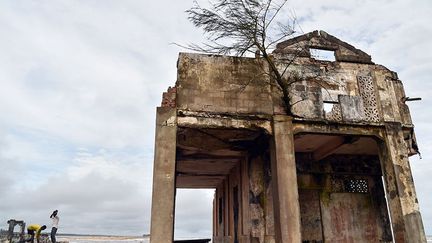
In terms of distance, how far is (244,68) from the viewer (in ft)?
31.0

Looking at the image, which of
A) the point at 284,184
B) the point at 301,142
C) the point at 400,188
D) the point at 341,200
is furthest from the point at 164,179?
the point at 341,200

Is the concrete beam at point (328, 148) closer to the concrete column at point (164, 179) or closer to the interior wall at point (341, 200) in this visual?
the interior wall at point (341, 200)

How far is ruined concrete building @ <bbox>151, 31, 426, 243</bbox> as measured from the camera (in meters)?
8.33

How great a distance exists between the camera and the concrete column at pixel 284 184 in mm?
7922

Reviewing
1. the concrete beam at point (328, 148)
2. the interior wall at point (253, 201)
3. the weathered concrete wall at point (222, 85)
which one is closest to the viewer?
the weathered concrete wall at point (222, 85)

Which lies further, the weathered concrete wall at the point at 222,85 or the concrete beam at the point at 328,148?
the concrete beam at the point at 328,148

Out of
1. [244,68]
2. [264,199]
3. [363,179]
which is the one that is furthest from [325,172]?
[244,68]

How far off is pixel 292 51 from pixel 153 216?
6148 mm

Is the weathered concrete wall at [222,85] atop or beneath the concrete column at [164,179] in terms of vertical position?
atop

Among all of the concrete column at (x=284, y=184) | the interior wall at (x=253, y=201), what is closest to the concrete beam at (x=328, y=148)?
the interior wall at (x=253, y=201)

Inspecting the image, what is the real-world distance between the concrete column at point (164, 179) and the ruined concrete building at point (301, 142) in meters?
0.02

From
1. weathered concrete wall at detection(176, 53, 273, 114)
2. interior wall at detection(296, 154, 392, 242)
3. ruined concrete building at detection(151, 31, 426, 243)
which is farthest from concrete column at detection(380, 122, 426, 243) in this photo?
weathered concrete wall at detection(176, 53, 273, 114)

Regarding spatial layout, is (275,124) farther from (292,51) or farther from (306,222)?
(306,222)

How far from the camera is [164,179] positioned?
7699mm
